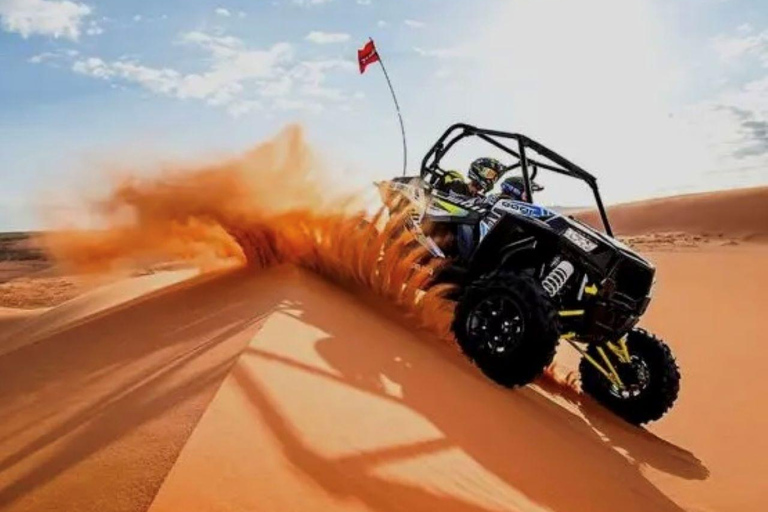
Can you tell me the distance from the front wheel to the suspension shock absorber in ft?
3.15

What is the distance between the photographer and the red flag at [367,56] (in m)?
9.55

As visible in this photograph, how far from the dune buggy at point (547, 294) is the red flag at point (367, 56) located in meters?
4.02

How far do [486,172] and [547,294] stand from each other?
87.7 inches

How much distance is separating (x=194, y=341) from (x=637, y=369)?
3599mm

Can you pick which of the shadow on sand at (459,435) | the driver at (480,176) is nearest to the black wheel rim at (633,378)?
the shadow on sand at (459,435)

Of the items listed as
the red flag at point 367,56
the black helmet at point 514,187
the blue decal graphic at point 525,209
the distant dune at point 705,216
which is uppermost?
the red flag at point 367,56

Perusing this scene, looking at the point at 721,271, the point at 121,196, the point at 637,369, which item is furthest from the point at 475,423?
the point at 721,271

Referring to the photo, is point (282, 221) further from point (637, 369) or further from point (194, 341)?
point (637, 369)

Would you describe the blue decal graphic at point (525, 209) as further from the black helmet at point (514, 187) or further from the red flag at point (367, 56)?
the red flag at point (367, 56)

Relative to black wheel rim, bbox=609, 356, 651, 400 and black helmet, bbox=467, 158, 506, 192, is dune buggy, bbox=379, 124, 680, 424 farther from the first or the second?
black helmet, bbox=467, 158, 506, 192

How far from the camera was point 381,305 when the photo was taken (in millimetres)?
5234

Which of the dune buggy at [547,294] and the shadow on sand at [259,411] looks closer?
the shadow on sand at [259,411]

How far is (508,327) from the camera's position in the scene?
442 centimetres

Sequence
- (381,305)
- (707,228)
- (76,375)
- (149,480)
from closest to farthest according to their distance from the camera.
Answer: (149,480), (76,375), (381,305), (707,228)
